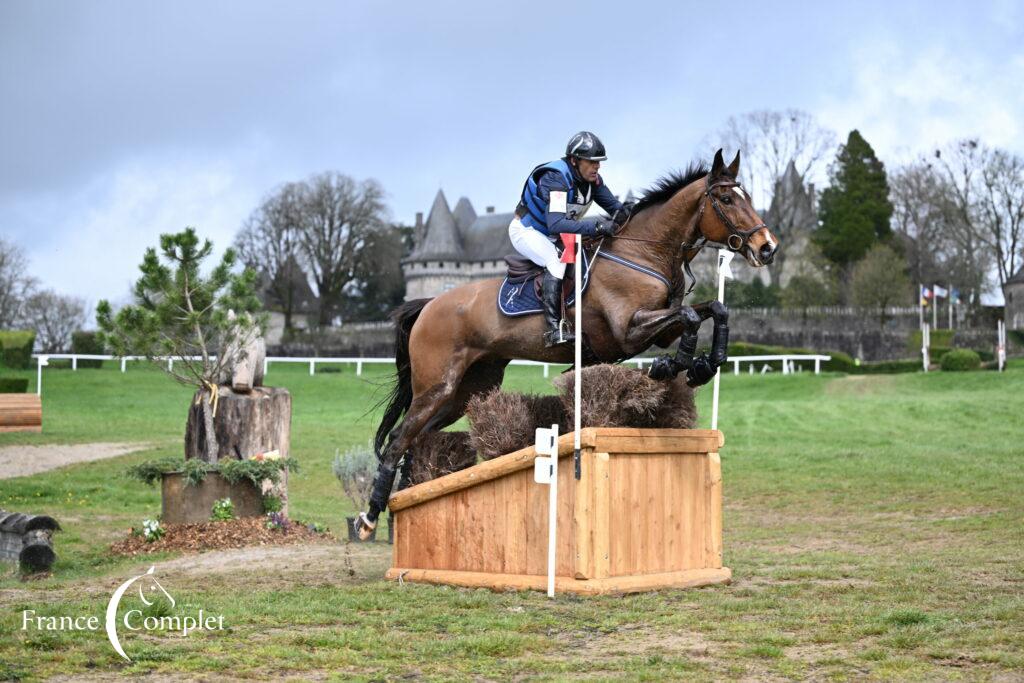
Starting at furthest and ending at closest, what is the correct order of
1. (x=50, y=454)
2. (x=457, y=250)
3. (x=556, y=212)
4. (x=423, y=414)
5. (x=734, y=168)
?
(x=457, y=250) < (x=50, y=454) < (x=423, y=414) < (x=556, y=212) < (x=734, y=168)

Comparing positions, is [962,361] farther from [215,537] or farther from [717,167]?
[717,167]

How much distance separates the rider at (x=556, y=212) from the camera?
7.39 m

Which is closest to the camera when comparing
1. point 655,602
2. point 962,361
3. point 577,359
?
point 655,602

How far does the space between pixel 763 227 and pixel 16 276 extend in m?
63.3

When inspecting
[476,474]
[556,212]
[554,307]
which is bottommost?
[476,474]

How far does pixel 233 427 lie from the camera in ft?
39.9

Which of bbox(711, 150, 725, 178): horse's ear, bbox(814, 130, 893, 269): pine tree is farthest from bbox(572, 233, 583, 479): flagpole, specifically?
bbox(814, 130, 893, 269): pine tree

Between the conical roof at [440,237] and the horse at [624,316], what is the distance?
7740 cm

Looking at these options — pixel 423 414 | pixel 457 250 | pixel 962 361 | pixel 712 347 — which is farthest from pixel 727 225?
pixel 457 250

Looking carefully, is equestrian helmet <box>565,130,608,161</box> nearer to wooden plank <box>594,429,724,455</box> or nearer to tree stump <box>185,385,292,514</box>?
wooden plank <box>594,429,724,455</box>

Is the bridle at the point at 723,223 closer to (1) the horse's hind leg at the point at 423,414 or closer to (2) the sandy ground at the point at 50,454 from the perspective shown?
(1) the horse's hind leg at the point at 423,414

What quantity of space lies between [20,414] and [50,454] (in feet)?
11.3

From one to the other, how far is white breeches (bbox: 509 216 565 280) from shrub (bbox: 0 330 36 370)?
38160 mm

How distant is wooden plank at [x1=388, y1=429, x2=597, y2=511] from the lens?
694 cm
